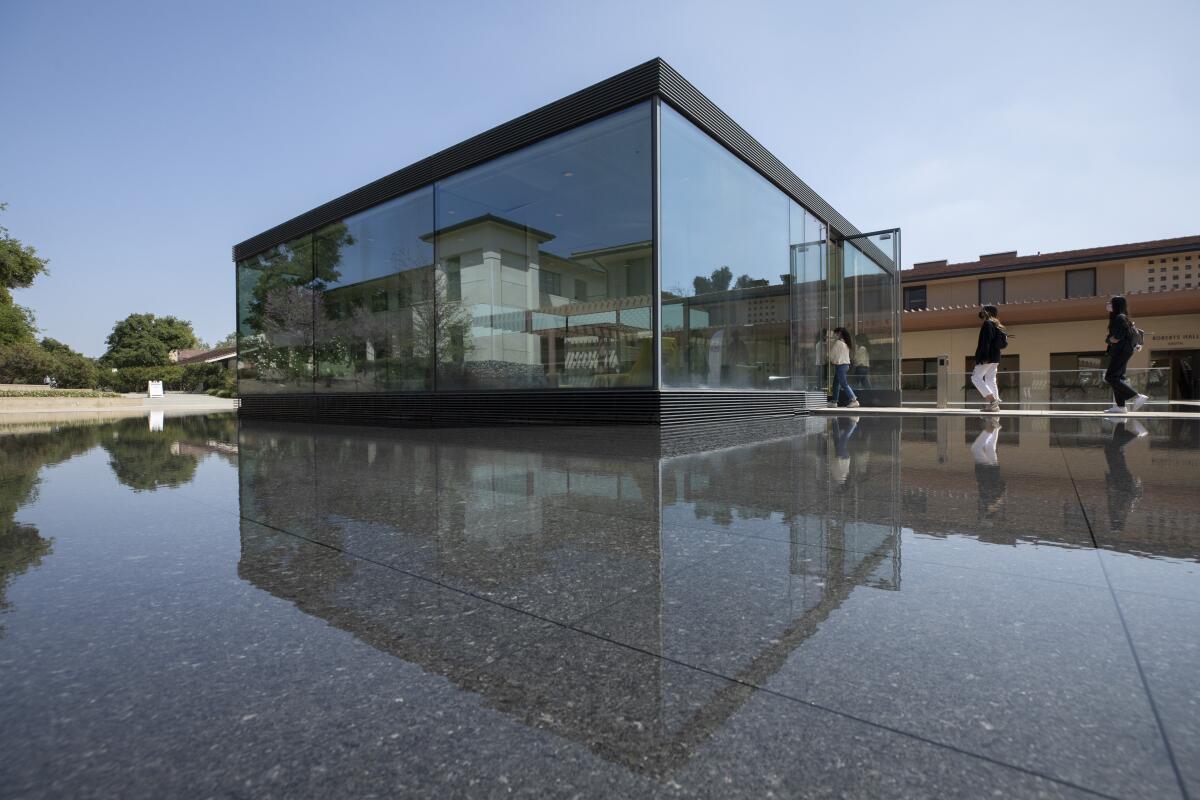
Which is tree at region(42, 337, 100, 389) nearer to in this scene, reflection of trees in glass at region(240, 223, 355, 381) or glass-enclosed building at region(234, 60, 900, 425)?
reflection of trees in glass at region(240, 223, 355, 381)

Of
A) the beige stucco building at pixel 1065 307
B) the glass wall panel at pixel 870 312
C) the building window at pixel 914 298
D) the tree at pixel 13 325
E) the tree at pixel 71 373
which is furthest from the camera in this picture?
the tree at pixel 71 373

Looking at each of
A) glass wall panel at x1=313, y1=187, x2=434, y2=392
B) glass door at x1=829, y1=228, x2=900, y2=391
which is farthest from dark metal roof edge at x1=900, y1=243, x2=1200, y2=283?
glass wall panel at x1=313, y1=187, x2=434, y2=392

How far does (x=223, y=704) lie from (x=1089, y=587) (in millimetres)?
2732

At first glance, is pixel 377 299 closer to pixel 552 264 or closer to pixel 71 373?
pixel 552 264

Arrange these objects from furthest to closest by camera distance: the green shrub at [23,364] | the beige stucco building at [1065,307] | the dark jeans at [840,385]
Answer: the green shrub at [23,364] → the beige stucco building at [1065,307] → the dark jeans at [840,385]

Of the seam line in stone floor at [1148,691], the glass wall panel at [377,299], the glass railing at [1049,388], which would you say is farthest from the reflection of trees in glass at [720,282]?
the glass railing at [1049,388]

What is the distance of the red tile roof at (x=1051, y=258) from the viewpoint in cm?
2372

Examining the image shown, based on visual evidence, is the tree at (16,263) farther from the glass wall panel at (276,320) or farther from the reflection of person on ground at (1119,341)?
the reflection of person on ground at (1119,341)

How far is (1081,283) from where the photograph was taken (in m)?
26.4

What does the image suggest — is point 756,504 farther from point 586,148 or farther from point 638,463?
point 586,148

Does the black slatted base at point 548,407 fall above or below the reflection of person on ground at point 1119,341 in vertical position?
below

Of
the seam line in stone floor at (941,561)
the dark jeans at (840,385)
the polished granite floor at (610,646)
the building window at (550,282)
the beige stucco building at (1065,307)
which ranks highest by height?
the beige stucco building at (1065,307)

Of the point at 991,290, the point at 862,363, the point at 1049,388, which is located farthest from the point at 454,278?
the point at 991,290

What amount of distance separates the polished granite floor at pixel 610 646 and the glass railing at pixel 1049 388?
52.3ft
